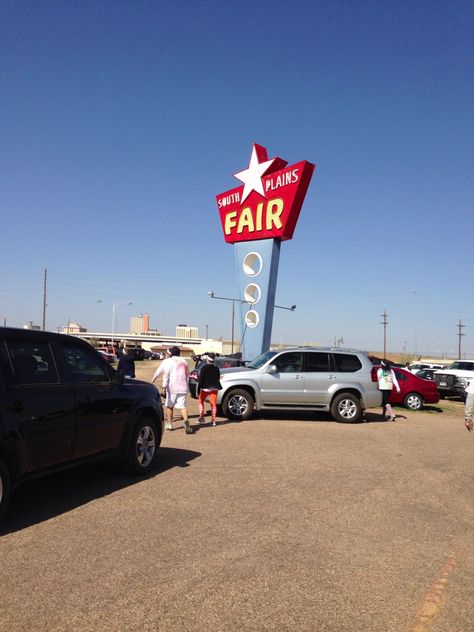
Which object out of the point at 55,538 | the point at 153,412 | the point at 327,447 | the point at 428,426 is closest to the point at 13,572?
the point at 55,538

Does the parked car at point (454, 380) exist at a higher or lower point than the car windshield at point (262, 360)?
lower

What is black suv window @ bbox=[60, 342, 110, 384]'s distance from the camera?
5.77 m

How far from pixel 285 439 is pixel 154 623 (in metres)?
7.00

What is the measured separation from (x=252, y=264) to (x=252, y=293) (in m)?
1.89

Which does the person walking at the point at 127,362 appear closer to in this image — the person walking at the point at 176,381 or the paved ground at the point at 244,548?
the person walking at the point at 176,381

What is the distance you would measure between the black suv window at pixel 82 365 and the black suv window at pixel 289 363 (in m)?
7.07

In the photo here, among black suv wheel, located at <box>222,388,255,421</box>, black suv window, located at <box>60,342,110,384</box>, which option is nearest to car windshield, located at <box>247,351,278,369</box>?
black suv wheel, located at <box>222,388,255,421</box>

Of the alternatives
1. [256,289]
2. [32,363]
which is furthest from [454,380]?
[32,363]

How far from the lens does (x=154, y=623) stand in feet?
10.5

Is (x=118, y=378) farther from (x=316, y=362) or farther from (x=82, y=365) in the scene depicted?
(x=316, y=362)

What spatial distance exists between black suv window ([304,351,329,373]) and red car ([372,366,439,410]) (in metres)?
5.12

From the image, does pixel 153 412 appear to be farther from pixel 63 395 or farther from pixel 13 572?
pixel 13 572

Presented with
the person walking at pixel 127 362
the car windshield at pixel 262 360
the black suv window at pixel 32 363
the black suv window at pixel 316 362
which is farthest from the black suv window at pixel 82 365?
the person walking at pixel 127 362

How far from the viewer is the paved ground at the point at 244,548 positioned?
10.9 ft
